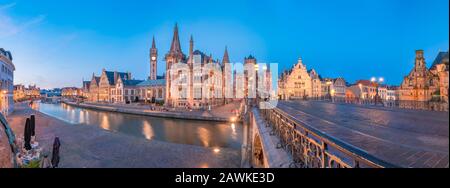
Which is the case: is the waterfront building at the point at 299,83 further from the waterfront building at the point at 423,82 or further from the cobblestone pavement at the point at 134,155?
the cobblestone pavement at the point at 134,155

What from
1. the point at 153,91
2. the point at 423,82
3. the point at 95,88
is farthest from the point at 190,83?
the point at 95,88

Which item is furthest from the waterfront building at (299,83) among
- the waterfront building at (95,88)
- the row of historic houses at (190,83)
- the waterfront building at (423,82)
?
the waterfront building at (95,88)

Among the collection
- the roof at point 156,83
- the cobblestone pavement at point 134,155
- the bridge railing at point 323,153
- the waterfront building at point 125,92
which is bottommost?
the cobblestone pavement at point 134,155

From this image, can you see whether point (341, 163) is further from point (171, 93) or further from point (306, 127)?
point (171, 93)

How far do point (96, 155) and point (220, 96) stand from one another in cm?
4338

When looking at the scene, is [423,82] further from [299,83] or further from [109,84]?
[109,84]

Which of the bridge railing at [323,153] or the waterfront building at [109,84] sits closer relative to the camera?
the bridge railing at [323,153]

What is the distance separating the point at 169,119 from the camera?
3700 centimetres

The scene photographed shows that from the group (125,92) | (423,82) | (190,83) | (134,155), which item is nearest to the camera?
(134,155)

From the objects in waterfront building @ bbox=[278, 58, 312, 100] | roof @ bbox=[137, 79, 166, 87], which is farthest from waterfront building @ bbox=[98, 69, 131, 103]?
waterfront building @ bbox=[278, 58, 312, 100]

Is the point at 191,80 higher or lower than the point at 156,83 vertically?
lower

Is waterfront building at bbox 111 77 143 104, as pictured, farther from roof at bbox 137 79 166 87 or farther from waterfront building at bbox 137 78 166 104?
roof at bbox 137 79 166 87
